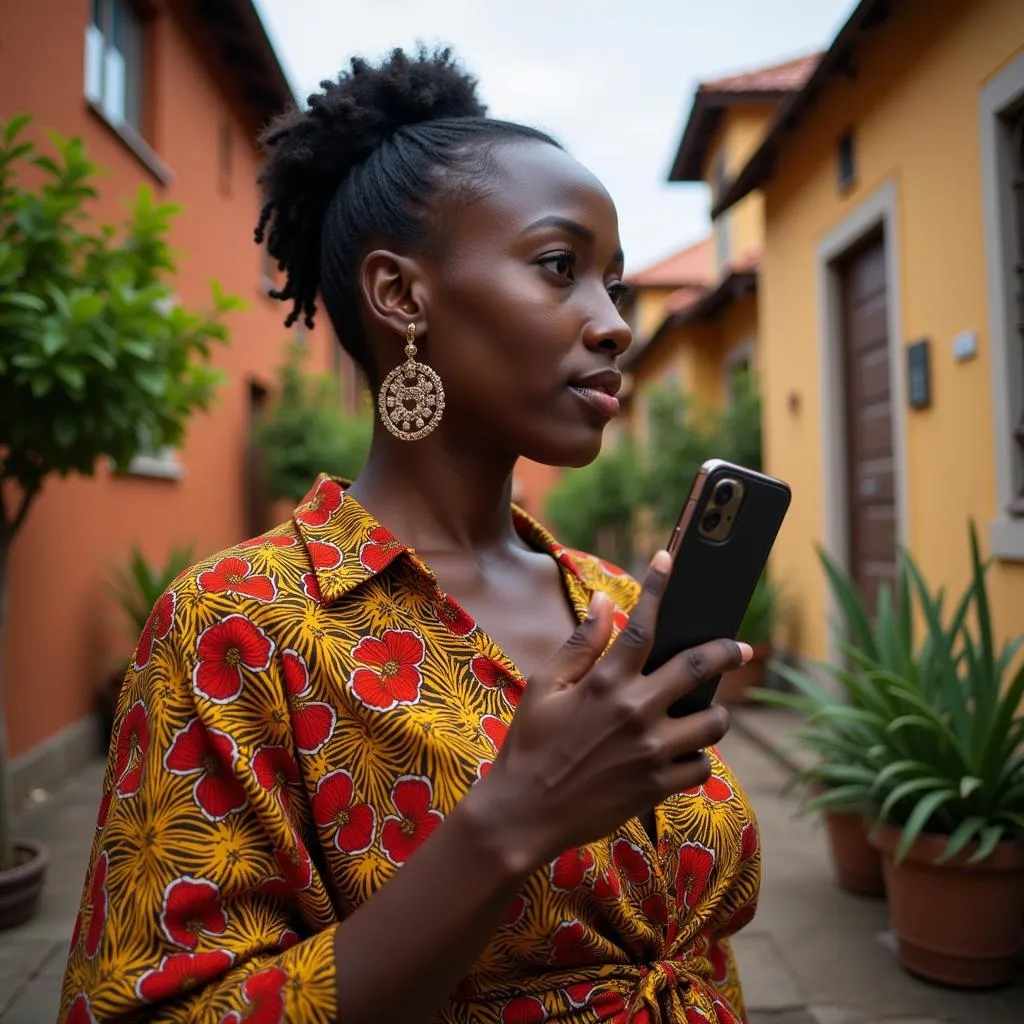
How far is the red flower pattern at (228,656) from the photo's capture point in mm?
1024

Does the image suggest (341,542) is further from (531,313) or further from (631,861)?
(631,861)

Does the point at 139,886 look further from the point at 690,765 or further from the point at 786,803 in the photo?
the point at 786,803

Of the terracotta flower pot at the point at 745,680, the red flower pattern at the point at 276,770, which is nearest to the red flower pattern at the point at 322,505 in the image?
the red flower pattern at the point at 276,770

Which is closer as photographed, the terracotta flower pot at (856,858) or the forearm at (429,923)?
the forearm at (429,923)

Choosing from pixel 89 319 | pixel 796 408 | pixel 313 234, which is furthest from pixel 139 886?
pixel 796 408

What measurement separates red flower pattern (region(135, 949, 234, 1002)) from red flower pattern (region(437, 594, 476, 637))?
18.2 inches

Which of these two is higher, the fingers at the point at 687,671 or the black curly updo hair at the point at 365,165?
the black curly updo hair at the point at 365,165

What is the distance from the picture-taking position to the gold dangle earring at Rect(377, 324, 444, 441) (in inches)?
51.4

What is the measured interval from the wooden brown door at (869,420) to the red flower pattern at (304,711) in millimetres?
5327

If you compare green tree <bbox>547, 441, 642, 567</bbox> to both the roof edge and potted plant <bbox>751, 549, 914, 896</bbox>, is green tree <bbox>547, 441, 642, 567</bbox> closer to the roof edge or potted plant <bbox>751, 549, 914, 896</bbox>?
the roof edge

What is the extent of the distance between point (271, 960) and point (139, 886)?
154 mm

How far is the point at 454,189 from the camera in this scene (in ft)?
4.26

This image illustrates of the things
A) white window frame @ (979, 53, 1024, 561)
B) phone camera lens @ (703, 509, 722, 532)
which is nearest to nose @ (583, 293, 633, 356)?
phone camera lens @ (703, 509, 722, 532)

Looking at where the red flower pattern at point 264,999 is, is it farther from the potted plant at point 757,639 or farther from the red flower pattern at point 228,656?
the potted plant at point 757,639
